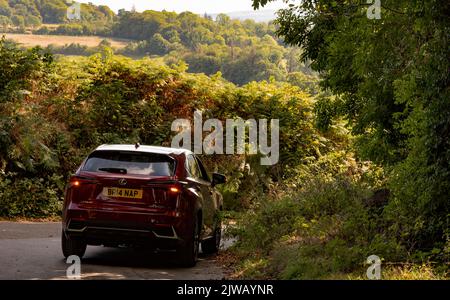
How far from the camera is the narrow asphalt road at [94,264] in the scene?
474 inches

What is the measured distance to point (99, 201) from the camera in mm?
12906

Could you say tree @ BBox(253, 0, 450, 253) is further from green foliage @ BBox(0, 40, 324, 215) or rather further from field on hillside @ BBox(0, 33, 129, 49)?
field on hillside @ BBox(0, 33, 129, 49)

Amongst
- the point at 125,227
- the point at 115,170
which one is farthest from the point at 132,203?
the point at 115,170

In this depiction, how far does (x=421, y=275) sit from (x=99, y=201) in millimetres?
5075

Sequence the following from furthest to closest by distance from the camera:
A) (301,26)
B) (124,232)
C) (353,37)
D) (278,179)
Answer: (278,179) → (301,26) → (353,37) → (124,232)

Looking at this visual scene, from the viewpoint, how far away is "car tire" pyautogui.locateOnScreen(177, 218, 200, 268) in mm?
13344

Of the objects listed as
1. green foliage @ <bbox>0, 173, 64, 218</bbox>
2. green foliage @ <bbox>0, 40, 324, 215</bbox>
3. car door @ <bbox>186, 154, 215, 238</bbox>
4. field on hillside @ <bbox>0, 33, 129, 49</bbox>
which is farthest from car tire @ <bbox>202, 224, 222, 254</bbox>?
field on hillside @ <bbox>0, 33, 129, 49</bbox>

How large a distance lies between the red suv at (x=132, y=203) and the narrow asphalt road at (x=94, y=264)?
0.38 meters

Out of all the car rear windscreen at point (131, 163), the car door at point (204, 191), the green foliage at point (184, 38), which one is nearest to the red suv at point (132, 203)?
the car rear windscreen at point (131, 163)

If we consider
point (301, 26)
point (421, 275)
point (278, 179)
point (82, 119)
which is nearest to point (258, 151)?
point (278, 179)

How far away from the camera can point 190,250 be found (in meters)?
13.5

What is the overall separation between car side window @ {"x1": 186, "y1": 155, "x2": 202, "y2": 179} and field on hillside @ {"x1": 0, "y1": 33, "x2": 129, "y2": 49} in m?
56.4

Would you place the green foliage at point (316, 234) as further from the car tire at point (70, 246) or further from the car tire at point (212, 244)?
the car tire at point (70, 246)

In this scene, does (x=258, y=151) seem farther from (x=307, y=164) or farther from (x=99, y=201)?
(x=99, y=201)
